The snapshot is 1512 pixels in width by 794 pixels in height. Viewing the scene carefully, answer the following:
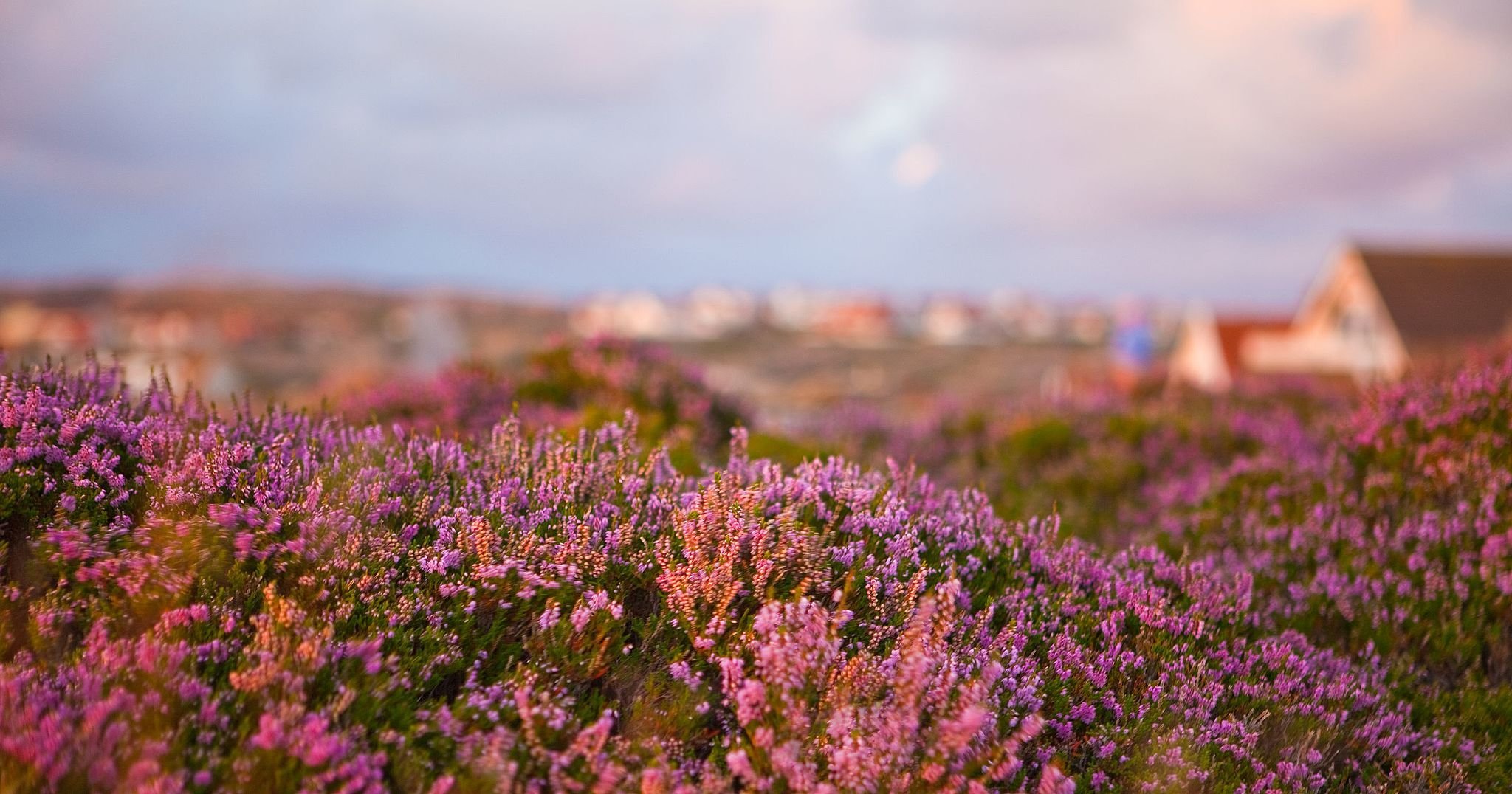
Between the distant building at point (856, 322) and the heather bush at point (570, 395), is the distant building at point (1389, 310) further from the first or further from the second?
the distant building at point (856, 322)

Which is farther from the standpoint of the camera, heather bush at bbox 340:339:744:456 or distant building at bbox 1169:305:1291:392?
distant building at bbox 1169:305:1291:392

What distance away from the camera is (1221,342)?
34.4m

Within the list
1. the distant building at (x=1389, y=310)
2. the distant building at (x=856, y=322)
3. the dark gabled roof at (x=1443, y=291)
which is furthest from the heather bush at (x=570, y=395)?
the distant building at (x=856, y=322)

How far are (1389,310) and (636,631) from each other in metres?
32.6

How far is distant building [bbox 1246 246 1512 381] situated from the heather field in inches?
1074

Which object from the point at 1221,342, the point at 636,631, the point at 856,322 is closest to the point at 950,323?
the point at 856,322

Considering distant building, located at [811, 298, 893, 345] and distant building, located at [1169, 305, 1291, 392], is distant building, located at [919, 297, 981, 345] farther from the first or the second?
distant building, located at [1169, 305, 1291, 392]

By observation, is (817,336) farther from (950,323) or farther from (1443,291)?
Result: (1443,291)

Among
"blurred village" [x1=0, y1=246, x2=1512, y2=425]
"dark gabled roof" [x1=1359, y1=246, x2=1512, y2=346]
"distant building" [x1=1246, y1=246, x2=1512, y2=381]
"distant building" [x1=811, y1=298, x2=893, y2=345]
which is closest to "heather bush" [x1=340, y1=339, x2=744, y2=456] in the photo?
"blurred village" [x1=0, y1=246, x2=1512, y2=425]

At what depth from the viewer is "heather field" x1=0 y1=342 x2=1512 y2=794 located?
99.4 inches

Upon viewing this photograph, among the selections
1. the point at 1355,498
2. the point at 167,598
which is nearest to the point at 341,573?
the point at 167,598

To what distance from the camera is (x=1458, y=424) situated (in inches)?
223

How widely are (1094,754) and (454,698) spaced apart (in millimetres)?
1988

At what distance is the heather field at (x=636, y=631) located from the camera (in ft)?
8.29
